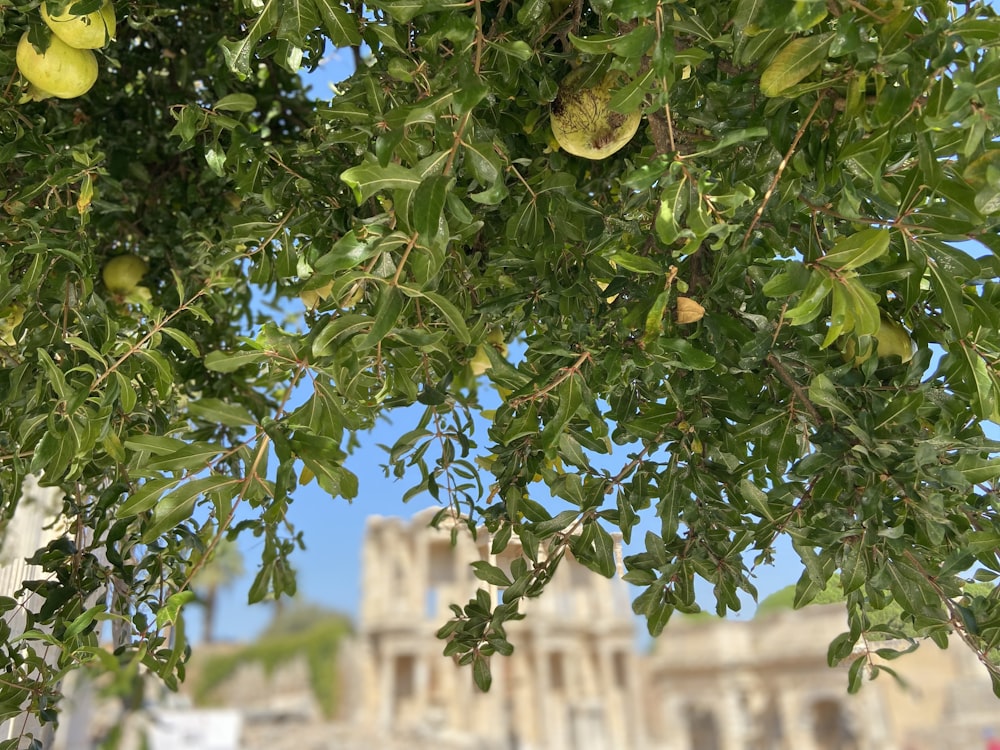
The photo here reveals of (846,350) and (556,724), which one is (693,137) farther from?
(556,724)

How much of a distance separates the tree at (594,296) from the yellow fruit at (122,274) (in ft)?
0.57

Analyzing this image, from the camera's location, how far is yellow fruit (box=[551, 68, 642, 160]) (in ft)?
2.99

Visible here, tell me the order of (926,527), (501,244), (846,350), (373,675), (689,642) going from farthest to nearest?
(689,642) < (373,675) < (501,244) < (846,350) < (926,527)

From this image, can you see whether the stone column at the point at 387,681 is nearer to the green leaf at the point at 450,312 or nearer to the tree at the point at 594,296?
the tree at the point at 594,296

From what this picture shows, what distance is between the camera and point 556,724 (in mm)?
19484

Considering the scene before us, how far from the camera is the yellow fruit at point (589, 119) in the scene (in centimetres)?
91

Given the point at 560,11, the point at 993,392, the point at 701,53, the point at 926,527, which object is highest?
the point at 560,11

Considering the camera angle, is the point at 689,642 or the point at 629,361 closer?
the point at 629,361

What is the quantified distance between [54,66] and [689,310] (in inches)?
34.2

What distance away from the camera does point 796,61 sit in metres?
0.69

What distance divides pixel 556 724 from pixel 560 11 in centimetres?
2077

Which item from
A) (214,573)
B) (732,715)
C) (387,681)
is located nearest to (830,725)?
(732,715)

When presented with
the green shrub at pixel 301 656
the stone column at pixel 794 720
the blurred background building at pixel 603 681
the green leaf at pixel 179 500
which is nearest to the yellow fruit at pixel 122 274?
the green leaf at pixel 179 500

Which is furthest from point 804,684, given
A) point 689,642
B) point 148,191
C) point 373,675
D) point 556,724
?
point 148,191
